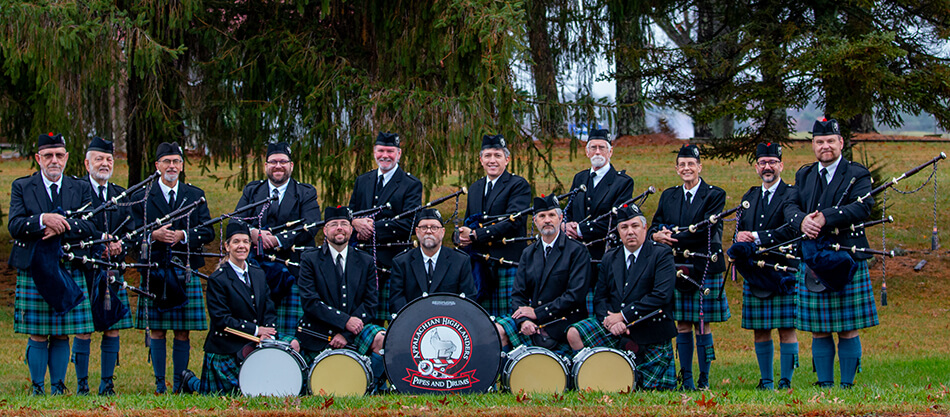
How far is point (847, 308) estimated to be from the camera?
6426 millimetres

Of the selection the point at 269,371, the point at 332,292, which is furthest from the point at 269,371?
the point at 332,292

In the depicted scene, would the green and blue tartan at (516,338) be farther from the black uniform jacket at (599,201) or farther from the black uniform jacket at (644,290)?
the black uniform jacket at (599,201)

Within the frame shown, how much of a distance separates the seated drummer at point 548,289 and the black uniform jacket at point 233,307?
159 cm

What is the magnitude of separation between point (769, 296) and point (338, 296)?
2.94 m

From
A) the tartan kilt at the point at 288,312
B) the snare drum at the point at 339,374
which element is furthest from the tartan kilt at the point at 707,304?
the tartan kilt at the point at 288,312

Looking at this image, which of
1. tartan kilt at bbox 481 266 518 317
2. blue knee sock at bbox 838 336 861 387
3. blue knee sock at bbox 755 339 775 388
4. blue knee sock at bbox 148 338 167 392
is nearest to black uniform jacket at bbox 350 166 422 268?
tartan kilt at bbox 481 266 518 317

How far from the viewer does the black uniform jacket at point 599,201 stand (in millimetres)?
7164

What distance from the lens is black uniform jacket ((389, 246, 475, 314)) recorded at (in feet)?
22.0

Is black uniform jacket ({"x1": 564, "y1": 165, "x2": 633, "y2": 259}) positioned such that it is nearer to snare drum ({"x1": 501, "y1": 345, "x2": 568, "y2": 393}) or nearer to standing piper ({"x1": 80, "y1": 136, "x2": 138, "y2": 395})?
snare drum ({"x1": 501, "y1": 345, "x2": 568, "y2": 393})

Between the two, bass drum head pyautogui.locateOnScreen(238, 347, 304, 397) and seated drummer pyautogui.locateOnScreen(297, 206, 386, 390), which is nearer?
bass drum head pyautogui.locateOnScreen(238, 347, 304, 397)

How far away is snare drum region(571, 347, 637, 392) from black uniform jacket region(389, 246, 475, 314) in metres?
1.06

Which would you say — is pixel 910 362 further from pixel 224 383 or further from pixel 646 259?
pixel 224 383

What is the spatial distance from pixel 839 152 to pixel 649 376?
1936mm

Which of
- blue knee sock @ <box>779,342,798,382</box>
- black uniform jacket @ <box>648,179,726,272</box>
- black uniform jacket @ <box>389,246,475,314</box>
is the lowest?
blue knee sock @ <box>779,342,798,382</box>
